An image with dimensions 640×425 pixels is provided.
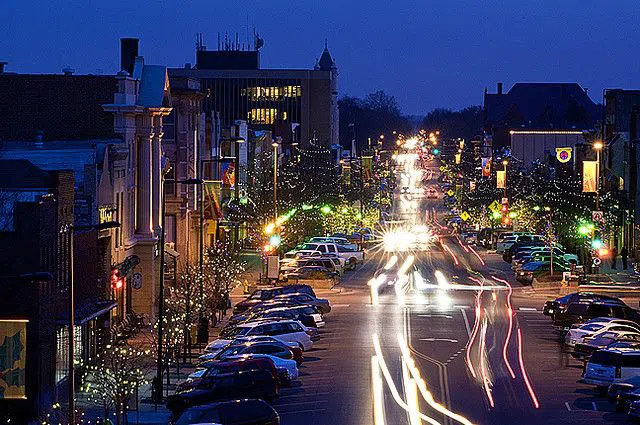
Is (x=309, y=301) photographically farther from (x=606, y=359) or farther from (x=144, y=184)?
(x=606, y=359)

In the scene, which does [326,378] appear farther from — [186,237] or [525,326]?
[186,237]

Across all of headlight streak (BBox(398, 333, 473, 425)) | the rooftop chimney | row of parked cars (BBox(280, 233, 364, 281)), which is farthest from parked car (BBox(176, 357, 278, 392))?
row of parked cars (BBox(280, 233, 364, 281))

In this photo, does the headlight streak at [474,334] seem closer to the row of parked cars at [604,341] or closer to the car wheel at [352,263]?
the row of parked cars at [604,341]

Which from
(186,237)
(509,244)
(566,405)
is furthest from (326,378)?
(509,244)

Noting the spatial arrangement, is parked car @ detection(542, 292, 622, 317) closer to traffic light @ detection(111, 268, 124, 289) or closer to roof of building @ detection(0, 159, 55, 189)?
traffic light @ detection(111, 268, 124, 289)

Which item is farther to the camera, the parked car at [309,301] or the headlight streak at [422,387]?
the parked car at [309,301]

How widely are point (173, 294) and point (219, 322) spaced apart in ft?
9.15

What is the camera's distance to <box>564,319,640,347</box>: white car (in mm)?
54031

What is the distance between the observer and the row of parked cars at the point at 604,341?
4175 cm

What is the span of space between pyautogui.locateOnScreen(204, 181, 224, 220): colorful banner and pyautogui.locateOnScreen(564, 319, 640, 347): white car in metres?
35.3

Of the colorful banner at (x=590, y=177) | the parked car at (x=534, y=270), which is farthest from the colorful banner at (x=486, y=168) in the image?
the parked car at (x=534, y=270)

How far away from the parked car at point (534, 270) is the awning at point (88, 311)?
1387 inches

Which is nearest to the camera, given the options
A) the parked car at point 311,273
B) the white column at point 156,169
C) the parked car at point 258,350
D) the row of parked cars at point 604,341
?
the row of parked cars at point 604,341

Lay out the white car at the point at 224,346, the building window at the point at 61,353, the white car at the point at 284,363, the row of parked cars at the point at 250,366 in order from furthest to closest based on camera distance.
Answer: the white car at the point at 224,346 < the white car at the point at 284,363 < the building window at the point at 61,353 < the row of parked cars at the point at 250,366
